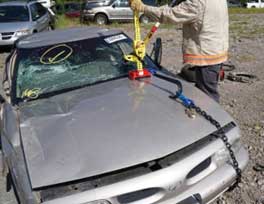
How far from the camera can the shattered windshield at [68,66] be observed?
3.51 metres

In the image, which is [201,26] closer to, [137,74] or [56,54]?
[137,74]


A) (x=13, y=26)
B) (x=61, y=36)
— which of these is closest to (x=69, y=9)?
(x=13, y=26)

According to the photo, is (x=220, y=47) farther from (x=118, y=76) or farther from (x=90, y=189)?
(x=90, y=189)

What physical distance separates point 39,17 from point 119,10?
7819 millimetres

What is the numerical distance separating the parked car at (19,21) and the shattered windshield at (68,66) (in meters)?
7.96

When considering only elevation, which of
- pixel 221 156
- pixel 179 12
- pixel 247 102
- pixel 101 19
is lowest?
pixel 101 19

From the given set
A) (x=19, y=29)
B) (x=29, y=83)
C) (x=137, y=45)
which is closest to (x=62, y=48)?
(x=29, y=83)

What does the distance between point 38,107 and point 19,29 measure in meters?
9.06

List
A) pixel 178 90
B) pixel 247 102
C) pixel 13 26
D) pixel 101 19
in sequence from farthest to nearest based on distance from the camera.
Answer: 1. pixel 101 19
2. pixel 13 26
3. pixel 247 102
4. pixel 178 90

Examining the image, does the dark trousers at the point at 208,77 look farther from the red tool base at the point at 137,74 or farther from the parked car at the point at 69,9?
the parked car at the point at 69,9

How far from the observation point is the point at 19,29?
1157cm

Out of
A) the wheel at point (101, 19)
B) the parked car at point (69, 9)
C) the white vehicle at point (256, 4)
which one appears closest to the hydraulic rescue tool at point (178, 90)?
the wheel at point (101, 19)

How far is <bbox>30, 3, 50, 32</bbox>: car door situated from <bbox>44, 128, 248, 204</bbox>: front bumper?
10.4m

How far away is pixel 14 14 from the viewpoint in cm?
1245
